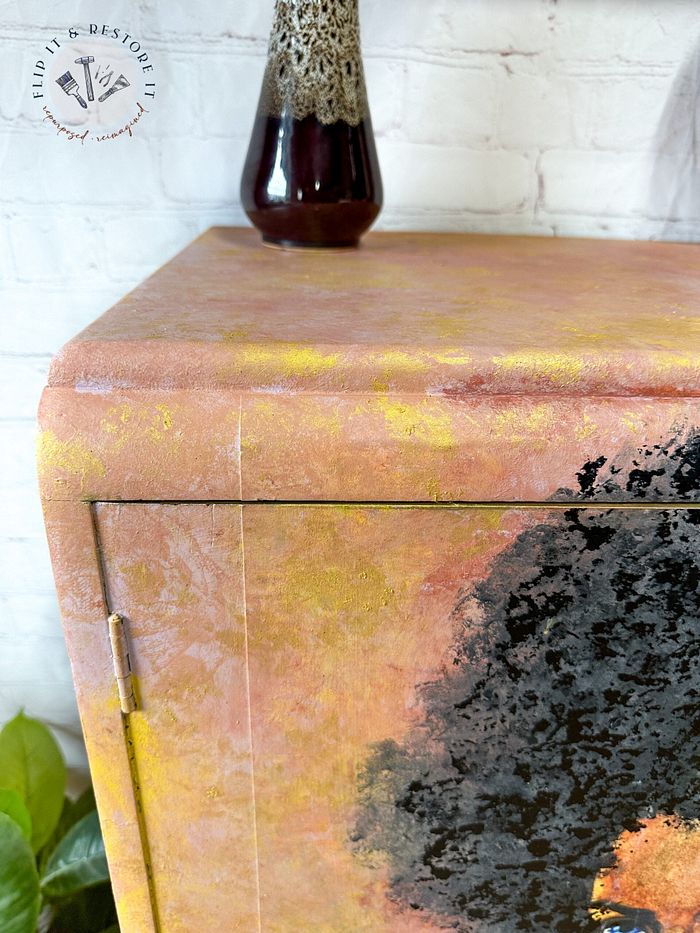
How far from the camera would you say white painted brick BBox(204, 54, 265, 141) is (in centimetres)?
89

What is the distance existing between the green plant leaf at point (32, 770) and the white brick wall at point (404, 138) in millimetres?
528

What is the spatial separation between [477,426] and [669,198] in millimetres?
778

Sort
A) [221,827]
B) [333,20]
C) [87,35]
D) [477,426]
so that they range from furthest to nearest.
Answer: [87,35], [333,20], [221,827], [477,426]

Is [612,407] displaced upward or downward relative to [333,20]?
downward

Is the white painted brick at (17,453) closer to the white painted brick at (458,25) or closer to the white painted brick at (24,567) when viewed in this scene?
the white painted brick at (24,567)

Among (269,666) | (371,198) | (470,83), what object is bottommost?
(269,666)

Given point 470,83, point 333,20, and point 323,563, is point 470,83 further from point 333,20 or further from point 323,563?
point 323,563

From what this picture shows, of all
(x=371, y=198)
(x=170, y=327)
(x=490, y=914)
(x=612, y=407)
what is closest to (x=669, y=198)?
(x=371, y=198)

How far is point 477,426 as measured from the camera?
41 centimetres

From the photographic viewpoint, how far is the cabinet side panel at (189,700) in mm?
433

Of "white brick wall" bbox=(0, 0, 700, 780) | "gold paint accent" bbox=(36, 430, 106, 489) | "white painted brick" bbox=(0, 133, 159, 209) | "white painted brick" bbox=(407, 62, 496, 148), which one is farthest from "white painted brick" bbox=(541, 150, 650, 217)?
"gold paint accent" bbox=(36, 430, 106, 489)

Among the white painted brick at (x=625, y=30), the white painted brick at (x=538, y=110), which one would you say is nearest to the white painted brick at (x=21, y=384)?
the white painted brick at (x=538, y=110)

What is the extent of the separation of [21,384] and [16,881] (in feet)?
2.30

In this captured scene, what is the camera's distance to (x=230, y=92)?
2.97 feet
